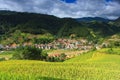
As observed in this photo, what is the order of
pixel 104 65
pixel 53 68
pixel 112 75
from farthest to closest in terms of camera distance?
1. pixel 104 65
2. pixel 53 68
3. pixel 112 75

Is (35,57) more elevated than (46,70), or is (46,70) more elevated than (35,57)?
(46,70)

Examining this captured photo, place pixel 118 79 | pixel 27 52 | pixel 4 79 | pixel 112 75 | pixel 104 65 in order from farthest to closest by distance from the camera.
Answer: pixel 27 52, pixel 104 65, pixel 112 75, pixel 118 79, pixel 4 79

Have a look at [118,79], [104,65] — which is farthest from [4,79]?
[104,65]

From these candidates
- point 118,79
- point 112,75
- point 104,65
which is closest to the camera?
point 118,79

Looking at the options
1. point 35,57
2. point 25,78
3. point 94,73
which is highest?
point 25,78

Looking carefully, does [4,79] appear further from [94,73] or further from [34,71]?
[94,73]

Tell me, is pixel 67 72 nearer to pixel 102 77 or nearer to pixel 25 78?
pixel 102 77

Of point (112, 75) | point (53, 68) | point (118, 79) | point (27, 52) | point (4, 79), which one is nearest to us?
point (4, 79)

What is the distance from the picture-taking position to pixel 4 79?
822 inches

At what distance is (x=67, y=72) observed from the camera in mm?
42781

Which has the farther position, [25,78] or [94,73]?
[94,73]

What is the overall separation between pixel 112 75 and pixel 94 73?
2.88m

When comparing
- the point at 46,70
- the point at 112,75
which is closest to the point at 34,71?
the point at 46,70

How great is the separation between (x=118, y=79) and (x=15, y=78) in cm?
2066
